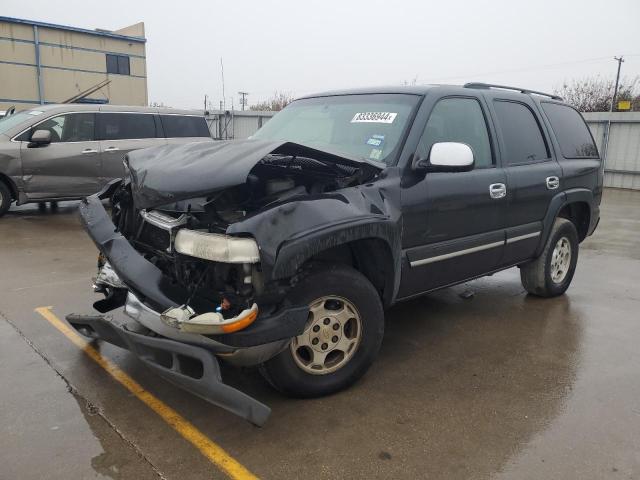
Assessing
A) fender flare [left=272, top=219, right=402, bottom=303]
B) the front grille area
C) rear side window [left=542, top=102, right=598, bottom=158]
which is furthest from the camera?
rear side window [left=542, top=102, right=598, bottom=158]

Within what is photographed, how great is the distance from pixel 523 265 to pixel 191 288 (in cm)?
357

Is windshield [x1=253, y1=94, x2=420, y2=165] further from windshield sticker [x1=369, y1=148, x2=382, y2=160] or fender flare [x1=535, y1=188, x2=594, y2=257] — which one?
fender flare [x1=535, y1=188, x2=594, y2=257]

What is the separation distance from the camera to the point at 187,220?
9.46 feet

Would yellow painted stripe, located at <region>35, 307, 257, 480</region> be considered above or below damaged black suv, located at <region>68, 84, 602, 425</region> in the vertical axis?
below

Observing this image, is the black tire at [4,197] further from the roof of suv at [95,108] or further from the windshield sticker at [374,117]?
the windshield sticker at [374,117]

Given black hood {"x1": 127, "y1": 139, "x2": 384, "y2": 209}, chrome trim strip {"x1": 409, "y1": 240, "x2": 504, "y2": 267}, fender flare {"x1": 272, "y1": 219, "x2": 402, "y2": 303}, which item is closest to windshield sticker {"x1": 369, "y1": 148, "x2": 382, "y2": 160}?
black hood {"x1": 127, "y1": 139, "x2": 384, "y2": 209}

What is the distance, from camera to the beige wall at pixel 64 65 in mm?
25406

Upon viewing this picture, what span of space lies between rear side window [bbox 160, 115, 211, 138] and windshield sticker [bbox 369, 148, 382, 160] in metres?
7.69

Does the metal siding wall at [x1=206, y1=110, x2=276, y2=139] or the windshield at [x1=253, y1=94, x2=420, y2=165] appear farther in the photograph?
the metal siding wall at [x1=206, y1=110, x2=276, y2=139]

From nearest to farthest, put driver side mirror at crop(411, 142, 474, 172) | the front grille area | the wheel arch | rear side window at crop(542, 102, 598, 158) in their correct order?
the wheel arch → the front grille area → driver side mirror at crop(411, 142, 474, 172) → rear side window at crop(542, 102, 598, 158)

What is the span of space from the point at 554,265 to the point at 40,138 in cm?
795

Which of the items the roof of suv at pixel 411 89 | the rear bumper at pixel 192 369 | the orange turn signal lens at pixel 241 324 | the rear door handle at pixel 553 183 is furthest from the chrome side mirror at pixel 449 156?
the rear bumper at pixel 192 369

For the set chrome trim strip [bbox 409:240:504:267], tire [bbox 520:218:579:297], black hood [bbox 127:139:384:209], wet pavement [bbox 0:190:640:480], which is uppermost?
black hood [bbox 127:139:384:209]

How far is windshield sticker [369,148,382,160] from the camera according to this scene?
3.54 m
